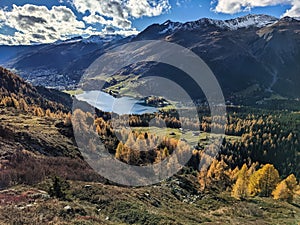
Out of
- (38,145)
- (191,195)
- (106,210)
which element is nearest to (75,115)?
(38,145)

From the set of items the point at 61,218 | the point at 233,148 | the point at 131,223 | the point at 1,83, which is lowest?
the point at 233,148

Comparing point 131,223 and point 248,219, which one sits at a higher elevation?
point 131,223

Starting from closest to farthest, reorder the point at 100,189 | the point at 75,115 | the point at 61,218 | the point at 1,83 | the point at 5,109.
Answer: the point at 61,218 → the point at 100,189 → the point at 75,115 → the point at 5,109 → the point at 1,83

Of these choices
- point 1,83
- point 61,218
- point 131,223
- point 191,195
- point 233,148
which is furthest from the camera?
point 1,83

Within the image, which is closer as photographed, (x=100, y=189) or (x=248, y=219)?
(x=100, y=189)

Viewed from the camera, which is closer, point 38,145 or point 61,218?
point 61,218

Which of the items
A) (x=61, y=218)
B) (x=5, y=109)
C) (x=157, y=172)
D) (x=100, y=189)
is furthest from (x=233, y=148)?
(x=61, y=218)

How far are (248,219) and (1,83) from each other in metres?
185

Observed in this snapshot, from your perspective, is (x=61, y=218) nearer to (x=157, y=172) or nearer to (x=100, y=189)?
(x=100, y=189)

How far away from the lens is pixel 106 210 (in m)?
32.4

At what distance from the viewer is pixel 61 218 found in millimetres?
24859

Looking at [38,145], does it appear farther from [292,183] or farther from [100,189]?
[292,183]

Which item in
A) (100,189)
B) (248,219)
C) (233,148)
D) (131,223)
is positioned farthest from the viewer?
(233,148)

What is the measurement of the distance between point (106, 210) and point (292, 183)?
65.5 m
